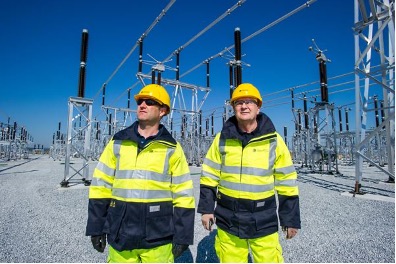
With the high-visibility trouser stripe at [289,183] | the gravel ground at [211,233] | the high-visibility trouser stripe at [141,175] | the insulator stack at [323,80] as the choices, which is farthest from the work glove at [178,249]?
the insulator stack at [323,80]

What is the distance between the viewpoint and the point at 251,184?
2244 mm

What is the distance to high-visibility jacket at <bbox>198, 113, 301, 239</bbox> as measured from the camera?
221 centimetres

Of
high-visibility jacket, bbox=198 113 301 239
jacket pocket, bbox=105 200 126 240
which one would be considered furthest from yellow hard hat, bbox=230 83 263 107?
jacket pocket, bbox=105 200 126 240

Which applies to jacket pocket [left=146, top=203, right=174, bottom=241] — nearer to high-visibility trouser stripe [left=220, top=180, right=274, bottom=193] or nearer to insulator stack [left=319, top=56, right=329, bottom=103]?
high-visibility trouser stripe [left=220, top=180, right=274, bottom=193]

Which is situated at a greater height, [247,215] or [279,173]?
[279,173]

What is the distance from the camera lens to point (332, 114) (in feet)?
48.5

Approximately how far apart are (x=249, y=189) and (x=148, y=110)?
121 centimetres

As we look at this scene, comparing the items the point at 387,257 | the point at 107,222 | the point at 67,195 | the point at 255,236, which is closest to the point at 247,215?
the point at 255,236

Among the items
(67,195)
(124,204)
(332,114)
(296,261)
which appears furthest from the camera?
(332,114)

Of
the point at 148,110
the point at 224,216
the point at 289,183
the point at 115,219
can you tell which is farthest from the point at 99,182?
the point at 289,183

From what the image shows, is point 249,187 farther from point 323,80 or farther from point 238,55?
point 323,80

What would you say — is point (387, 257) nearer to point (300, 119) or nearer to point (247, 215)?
point (247, 215)

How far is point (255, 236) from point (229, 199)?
1.28ft

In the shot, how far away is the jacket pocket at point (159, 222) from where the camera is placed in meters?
1.97
